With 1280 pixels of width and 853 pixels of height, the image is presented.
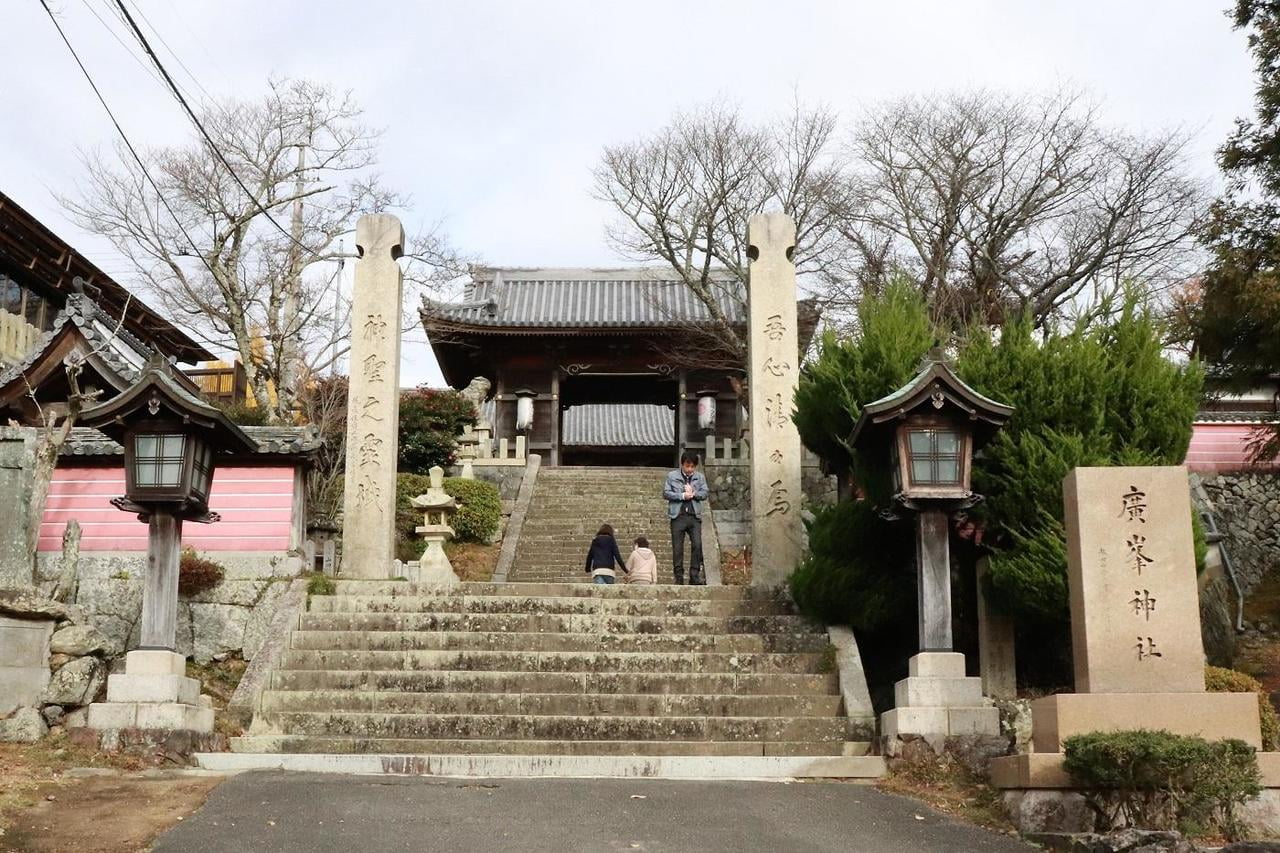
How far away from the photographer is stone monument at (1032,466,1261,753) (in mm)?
7805

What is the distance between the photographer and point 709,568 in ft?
60.2

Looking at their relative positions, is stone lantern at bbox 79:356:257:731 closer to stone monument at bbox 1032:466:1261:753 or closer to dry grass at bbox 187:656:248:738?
dry grass at bbox 187:656:248:738

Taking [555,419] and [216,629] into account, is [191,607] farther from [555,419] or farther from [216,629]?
[555,419]

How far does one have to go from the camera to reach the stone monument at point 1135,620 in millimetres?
7805

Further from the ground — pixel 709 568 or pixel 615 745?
pixel 709 568

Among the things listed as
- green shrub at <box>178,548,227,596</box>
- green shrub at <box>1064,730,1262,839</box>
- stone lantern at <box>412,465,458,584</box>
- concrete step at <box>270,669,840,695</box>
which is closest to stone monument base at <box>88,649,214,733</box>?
concrete step at <box>270,669,840,695</box>

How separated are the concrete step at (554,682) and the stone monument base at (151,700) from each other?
1060 mm

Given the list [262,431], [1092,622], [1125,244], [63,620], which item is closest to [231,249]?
[262,431]

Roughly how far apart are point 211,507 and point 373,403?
2.66 meters

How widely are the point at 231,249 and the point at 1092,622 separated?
70.2ft

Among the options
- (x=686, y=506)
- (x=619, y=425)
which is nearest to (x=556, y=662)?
(x=686, y=506)

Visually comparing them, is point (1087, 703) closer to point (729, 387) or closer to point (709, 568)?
point (709, 568)

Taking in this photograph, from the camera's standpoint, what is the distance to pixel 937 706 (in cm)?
968

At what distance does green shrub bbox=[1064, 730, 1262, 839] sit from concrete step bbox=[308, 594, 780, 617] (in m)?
5.72
